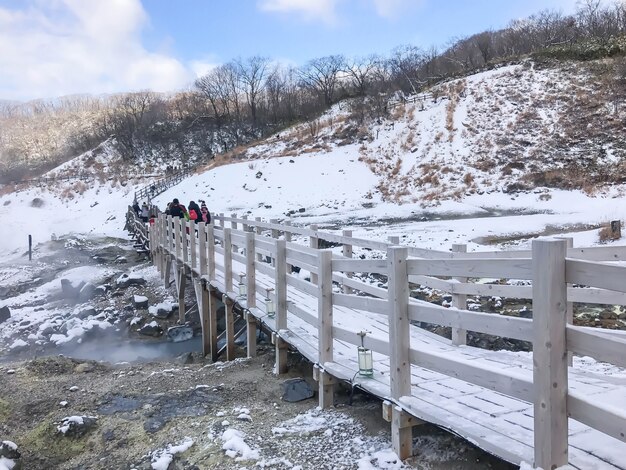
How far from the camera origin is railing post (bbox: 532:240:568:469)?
277cm

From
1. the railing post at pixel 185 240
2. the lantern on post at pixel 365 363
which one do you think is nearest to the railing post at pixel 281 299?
the lantern on post at pixel 365 363

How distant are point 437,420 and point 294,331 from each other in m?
3.19

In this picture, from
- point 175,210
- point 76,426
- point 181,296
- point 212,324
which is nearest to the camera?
point 76,426

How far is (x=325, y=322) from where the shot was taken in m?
5.38

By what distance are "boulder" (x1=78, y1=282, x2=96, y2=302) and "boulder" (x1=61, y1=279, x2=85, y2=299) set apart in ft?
0.50

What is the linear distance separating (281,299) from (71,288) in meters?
12.0

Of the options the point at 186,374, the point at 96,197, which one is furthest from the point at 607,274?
the point at 96,197

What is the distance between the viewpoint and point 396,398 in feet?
13.7

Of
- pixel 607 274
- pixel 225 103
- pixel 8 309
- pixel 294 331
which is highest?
pixel 225 103

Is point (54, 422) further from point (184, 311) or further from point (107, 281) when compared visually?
point (107, 281)

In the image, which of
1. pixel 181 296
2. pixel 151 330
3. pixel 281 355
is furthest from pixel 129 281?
pixel 281 355

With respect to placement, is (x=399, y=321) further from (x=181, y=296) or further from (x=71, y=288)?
(x=71, y=288)

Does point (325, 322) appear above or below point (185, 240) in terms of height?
below

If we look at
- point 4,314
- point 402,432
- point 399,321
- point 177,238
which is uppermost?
point 399,321
